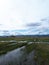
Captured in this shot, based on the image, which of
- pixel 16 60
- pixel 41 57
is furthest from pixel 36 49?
pixel 16 60

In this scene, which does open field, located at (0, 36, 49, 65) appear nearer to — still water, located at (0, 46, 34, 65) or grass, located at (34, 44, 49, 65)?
grass, located at (34, 44, 49, 65)

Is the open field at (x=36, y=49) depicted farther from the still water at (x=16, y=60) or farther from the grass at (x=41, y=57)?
the still water at (x=16, y=60)

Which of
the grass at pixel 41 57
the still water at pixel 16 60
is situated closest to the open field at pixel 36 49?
the grass at pixel 41 57

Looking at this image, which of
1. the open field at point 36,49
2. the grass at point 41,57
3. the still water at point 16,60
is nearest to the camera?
the still water at point 16,60

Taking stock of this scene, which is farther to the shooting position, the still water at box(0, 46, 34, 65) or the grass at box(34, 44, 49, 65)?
the grass at box(34, 44, 49, 65)

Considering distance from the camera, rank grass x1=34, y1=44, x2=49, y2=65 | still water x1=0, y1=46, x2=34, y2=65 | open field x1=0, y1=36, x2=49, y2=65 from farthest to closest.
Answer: open field x1=0, y1=36, x2=49, y2=65, grass x1=34, y1=44, x2=49, y2=65, still water x1=0, y1=46, x2=34, y2=65

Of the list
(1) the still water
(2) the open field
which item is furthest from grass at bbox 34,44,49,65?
(1) the still water

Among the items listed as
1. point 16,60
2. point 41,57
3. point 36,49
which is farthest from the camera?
point 36,49

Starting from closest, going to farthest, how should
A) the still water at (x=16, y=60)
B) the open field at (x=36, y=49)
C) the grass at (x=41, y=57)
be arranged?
1. the still water at (x=16, y=60)
2. the grass at (x=41, y=57)
3. the open field at (x=36, y=49)

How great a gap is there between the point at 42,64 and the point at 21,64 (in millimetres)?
2507

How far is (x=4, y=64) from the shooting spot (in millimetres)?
22625

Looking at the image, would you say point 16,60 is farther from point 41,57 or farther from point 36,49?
point 36,49

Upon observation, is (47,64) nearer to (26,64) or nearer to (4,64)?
(26,64)

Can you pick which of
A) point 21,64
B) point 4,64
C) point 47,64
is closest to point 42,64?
point 47,64
